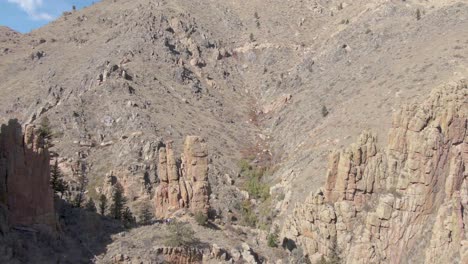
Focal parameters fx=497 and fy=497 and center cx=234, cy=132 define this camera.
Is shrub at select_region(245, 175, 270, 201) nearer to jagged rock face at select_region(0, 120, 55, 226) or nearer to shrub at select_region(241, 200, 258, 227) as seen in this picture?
shrub at select_region(241, 200, 258, 227)

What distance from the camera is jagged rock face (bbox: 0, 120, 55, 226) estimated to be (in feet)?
102

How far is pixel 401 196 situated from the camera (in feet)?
152

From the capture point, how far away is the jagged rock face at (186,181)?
41.8 m

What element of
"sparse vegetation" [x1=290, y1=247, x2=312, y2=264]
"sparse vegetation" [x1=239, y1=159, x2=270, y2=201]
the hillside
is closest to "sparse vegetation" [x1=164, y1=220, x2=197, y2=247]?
the hillside

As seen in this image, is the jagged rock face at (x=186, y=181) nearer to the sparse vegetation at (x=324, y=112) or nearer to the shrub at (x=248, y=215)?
the shrub at (x=248, y=215)

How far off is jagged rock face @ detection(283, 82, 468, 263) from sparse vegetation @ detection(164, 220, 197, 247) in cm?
1641

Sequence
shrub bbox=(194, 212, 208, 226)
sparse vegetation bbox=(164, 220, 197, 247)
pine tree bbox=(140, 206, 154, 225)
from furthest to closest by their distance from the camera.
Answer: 1. pine tree bbox=(140, 206, 154, 225)
2. shrub bbox=(194, 212, 208, 226)
3. sparse vegetation bbox=(164, 220, 197, 247)

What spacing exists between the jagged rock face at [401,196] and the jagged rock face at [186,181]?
1208cm

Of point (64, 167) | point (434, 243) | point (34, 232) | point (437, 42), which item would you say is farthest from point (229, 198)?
point (437, 42)

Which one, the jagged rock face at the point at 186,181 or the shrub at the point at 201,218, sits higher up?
the jagged rock face at the point at 186,181

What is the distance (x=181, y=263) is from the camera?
110 ft

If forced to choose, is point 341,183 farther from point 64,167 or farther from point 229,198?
point 64,167

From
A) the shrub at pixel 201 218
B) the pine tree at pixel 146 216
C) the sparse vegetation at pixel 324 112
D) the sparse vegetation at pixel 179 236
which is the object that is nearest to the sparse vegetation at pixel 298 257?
the shrub at pixel 201 218

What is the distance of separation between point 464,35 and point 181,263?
175ft
